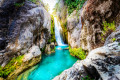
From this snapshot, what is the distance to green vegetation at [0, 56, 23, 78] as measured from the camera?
12.4 feet

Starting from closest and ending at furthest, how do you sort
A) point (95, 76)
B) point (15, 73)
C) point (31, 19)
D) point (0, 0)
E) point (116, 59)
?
1. point (116, 59)
2. point (95, 76)
3. point (15, 73)
4. point (0, 0)
5. point (31, 19)

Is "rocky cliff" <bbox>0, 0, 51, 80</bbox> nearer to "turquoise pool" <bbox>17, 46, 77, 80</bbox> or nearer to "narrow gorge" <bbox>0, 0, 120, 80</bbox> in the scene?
"narrow gorge" <bbox>0, 0, 120, 80</bbox>

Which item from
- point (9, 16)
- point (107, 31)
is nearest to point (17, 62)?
point (9, 16)

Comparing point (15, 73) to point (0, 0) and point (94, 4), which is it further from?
point (94, 4)

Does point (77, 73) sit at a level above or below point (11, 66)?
above

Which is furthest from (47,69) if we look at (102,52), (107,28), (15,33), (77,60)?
(107,28)

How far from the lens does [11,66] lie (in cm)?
427

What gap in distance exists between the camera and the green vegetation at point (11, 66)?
3.78 metres

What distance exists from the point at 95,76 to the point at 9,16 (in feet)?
24.4

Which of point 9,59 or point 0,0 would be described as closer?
point 9,59

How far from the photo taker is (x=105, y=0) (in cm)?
338

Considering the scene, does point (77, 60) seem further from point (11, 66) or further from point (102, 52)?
point (11, 66)

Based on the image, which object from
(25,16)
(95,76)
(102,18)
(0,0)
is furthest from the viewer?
(25,16)

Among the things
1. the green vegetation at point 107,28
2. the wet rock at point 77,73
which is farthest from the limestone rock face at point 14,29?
the green vegetation at point 107,28
